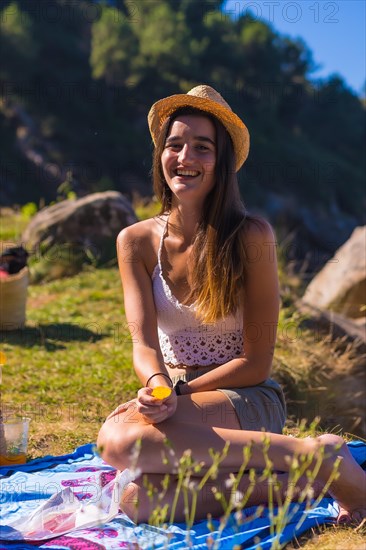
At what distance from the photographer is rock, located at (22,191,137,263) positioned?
A: 9.46 m

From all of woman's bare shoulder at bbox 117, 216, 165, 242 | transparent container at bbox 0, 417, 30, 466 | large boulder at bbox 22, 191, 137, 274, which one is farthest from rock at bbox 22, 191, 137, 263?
woman's bare shoulder at bbox 117, 216, 165, 242

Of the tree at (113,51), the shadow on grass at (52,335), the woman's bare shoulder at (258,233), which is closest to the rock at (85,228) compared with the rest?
the shadow on grass at (52,335)

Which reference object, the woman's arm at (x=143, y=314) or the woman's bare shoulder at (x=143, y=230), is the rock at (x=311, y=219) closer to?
the woman's bare shoulder at (x=143, y=230)

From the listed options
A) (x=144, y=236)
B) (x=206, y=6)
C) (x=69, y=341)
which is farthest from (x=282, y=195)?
(x=144, y=236)

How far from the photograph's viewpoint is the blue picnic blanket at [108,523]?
2.81m

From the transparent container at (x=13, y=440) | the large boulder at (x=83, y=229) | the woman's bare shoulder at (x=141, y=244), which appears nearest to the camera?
the woman's bare shoulder at (x=141, y=244)

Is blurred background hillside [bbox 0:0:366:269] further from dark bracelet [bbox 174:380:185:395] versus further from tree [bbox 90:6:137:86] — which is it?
dark bracelet [bbox 174:380:185:395]

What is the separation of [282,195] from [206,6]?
51.2ft

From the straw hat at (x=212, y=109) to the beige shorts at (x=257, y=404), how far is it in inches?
42.6

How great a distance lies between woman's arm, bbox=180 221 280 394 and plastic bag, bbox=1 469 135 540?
0.57 metres

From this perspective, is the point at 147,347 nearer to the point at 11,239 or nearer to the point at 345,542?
the point at 345,542

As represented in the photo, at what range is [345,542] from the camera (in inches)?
110

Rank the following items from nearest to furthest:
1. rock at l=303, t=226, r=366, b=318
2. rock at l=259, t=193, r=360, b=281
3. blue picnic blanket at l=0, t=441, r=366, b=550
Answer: blue picnic blanket at l=0, t=441, r=366, b=550 < rock at l=303, t=226, r=366, b=318 < rock at l=259, t=193, r=360, b=281

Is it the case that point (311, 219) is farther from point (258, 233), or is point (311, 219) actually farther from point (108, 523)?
point (108, 523)
